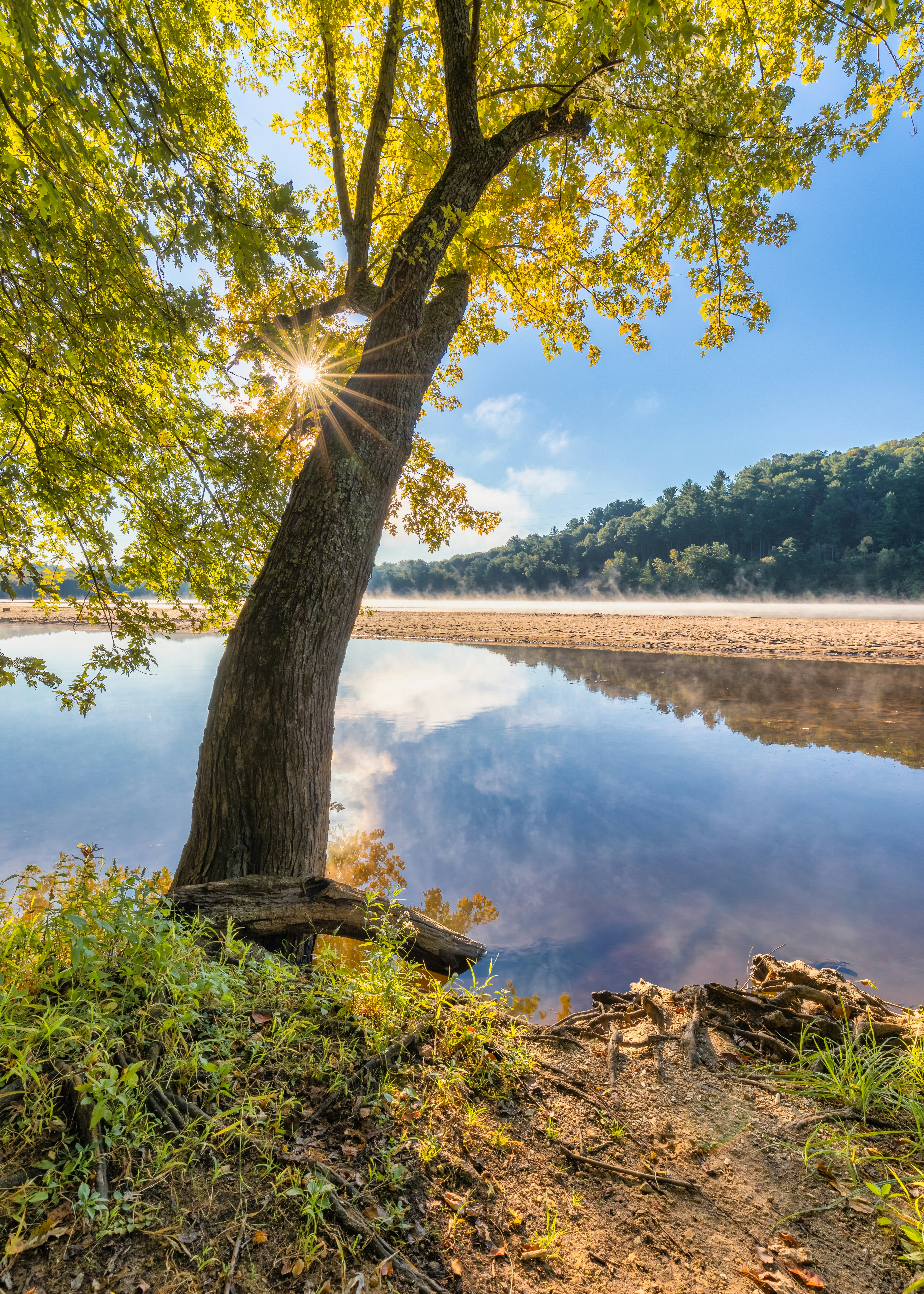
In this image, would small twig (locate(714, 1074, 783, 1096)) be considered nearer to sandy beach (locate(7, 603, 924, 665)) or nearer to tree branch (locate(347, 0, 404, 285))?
tree branch (locate(347, 0, 404, 285))

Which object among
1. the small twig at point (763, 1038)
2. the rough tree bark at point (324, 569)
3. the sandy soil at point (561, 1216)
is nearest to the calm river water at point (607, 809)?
the small twig at point (763, 1038)

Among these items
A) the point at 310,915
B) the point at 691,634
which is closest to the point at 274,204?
the point at 310,915

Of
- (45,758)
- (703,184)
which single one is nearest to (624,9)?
(703,184)

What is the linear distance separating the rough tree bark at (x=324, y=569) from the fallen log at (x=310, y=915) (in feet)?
0.88

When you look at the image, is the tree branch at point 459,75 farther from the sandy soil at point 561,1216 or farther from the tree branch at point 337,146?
the sandy soil at point 561,1216

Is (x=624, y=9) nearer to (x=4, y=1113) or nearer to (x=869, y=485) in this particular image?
(x=4, y=1113)

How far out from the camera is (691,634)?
83.7ft

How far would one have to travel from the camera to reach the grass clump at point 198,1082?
4.82 ft

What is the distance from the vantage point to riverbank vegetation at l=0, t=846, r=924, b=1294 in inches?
58.4

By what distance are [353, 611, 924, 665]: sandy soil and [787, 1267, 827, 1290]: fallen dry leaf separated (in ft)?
49.2

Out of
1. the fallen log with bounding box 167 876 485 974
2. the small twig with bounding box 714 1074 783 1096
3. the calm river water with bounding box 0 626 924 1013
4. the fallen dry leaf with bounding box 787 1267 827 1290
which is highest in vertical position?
the fallen log with bounding box 167 876 485 974

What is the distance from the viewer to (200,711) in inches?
507

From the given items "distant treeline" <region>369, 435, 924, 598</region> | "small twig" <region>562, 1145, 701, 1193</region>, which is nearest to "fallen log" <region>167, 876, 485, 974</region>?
"small twig" <region>562, 1145, 701, 1193</region>

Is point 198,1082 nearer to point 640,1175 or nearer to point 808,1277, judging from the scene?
point 640,1175
